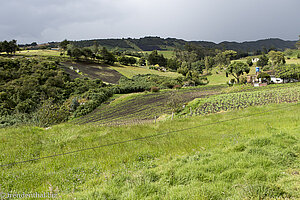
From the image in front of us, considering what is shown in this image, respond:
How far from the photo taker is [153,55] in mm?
117312

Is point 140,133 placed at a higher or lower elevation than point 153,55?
lower

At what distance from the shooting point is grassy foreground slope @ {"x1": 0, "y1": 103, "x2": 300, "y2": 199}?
3.29 m

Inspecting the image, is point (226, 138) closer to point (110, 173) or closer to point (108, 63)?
point (110, 173)

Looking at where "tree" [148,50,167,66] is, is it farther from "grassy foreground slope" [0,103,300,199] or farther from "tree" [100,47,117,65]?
"grassy foreground slope" [0,103,300,199]

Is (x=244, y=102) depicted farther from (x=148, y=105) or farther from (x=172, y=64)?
(x=172, y=64)

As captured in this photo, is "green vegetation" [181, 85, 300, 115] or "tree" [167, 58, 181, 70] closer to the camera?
"green vegetation" [181, 85, 300, 115]

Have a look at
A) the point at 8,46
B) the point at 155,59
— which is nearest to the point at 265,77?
the point at 155,59

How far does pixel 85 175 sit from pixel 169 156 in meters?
2.55

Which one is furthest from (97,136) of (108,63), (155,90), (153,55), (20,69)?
(153,55)

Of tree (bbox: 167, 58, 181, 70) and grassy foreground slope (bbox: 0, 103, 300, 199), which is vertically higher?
tree (bbox: 167, 58, 181, 70)

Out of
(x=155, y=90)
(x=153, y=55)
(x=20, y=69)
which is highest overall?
(x=153, y=55)

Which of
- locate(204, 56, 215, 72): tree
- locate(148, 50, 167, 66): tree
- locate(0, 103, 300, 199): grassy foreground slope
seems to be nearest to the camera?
locate(0, 103, 300, 199): grassy foreground slope

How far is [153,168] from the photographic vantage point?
184 inches

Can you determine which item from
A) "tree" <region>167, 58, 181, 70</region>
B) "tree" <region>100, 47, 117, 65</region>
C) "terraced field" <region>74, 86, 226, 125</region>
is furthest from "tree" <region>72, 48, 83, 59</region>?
"tree" <region>167, 58, 181, 70</region>
